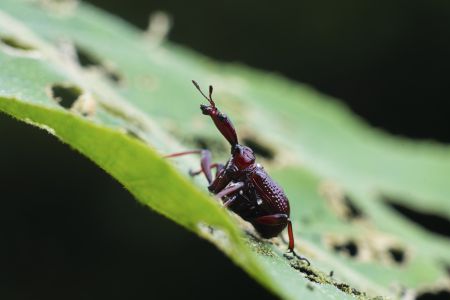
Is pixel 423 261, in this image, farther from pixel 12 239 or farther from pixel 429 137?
pixel 429 137

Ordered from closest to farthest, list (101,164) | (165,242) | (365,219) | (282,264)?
1. (101,164)
2. (282,264)
3. (365,219)
4. (165,242)

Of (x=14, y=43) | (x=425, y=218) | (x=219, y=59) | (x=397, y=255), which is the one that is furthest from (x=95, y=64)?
(x=219, y=59)

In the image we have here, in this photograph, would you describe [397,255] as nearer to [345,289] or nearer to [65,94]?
[345,289]

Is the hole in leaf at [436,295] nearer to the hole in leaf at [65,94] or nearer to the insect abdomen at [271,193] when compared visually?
the insect abdomen at [271,193]

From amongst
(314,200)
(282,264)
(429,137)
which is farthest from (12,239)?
(429,137)

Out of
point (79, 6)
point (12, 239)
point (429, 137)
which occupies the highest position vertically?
point (429, 137)

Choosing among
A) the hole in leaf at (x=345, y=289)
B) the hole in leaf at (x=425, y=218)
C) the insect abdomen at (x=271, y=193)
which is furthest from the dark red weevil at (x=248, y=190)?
the hole in leaf at (x=425, y=218)
